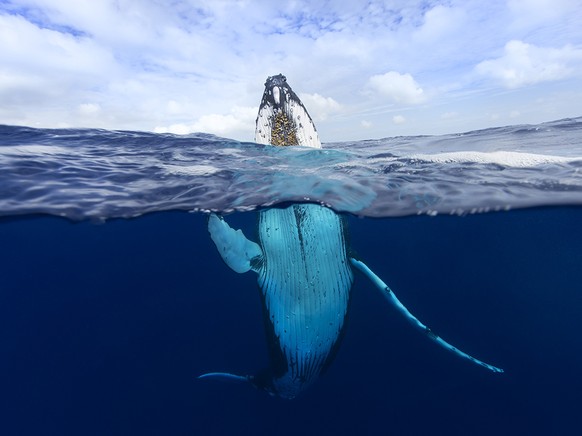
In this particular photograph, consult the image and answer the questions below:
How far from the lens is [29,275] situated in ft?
33.2

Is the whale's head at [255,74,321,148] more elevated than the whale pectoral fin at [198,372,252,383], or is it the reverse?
the whale's head at [255,74,321,148]

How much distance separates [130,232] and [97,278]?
252cm

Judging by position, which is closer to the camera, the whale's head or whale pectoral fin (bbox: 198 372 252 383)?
whale pectoral fin (bbox: 198 372 252 383)

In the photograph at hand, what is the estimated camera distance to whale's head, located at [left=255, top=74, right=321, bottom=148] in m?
6.97

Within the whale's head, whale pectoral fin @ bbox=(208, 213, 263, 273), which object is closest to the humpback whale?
whale pectoral fin @ bbox=(208, 213, 263, 273)

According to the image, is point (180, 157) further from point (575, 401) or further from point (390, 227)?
point (575, 401)

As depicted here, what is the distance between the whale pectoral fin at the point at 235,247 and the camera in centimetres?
544

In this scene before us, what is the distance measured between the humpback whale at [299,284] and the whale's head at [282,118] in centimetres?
219

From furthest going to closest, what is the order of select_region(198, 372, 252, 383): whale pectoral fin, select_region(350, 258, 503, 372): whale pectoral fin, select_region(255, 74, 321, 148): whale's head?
select_region(255, 74, 321, 148): whale's head < select_region(198, 372, 252, 383): whale pectoral fin < select_region(350, 258, 503, 372): whale pectoral fin

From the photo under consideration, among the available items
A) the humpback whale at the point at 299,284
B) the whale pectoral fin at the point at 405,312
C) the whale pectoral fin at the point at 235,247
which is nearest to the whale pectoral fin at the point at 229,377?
the humpback whale at the point at 299,284

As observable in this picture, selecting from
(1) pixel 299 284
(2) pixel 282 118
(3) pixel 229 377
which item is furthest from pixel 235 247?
(2) pixel 282 118

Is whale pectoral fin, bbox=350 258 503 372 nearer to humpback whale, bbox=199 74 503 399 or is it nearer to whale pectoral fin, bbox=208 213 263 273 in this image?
humpback whale, bbox=199 74 503 399

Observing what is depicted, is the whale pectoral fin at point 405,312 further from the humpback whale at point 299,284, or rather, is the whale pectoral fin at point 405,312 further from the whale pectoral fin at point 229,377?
the whale pectoral fin at point 229,377

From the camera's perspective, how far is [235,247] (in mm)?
5457
